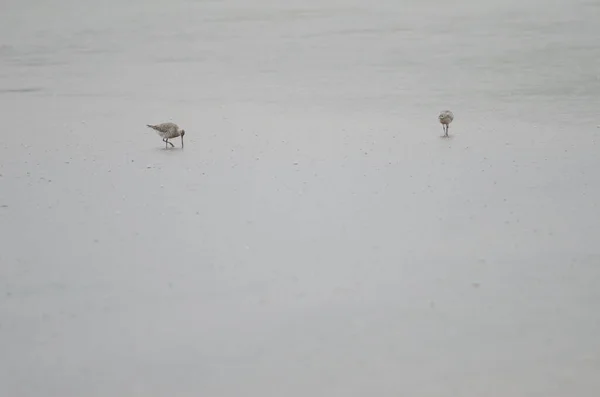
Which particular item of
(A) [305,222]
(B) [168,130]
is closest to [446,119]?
(B) [168,130]

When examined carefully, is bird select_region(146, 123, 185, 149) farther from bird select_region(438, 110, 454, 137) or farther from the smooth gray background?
bird select_region(438, 110, 454, 137)

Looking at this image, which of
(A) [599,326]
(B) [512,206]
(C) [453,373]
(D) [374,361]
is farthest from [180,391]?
(B) [512,206]

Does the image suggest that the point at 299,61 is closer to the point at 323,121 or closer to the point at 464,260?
the point at 323,121

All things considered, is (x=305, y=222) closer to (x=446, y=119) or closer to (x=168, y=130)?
(x=168, y=130)

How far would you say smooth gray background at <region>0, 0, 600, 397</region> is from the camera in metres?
5.40

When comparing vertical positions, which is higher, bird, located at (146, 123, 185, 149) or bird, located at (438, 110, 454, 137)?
bird, located at (438, 110, 454, 137)

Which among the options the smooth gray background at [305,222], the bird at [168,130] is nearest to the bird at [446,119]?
the smooth gray background at [305,222]

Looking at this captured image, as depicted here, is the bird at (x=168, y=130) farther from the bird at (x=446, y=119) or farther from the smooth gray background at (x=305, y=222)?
the bird at (x=446, y=119)

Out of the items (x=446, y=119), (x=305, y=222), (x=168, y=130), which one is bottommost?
(x=305, y=222)

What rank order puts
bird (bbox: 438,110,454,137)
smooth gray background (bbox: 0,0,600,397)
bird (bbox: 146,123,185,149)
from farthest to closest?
1. bird (bbox: 438,110,454,137)
2. bird (bbox: 146,123,185,149)
3. smooth gray background (bbox: 0,0,600,397)

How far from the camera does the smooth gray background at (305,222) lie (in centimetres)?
540

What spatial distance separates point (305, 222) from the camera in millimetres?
7957

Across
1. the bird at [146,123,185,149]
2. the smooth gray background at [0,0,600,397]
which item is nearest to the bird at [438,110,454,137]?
the smooth gray background at [0,0,600,397]

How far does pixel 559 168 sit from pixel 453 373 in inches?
181
